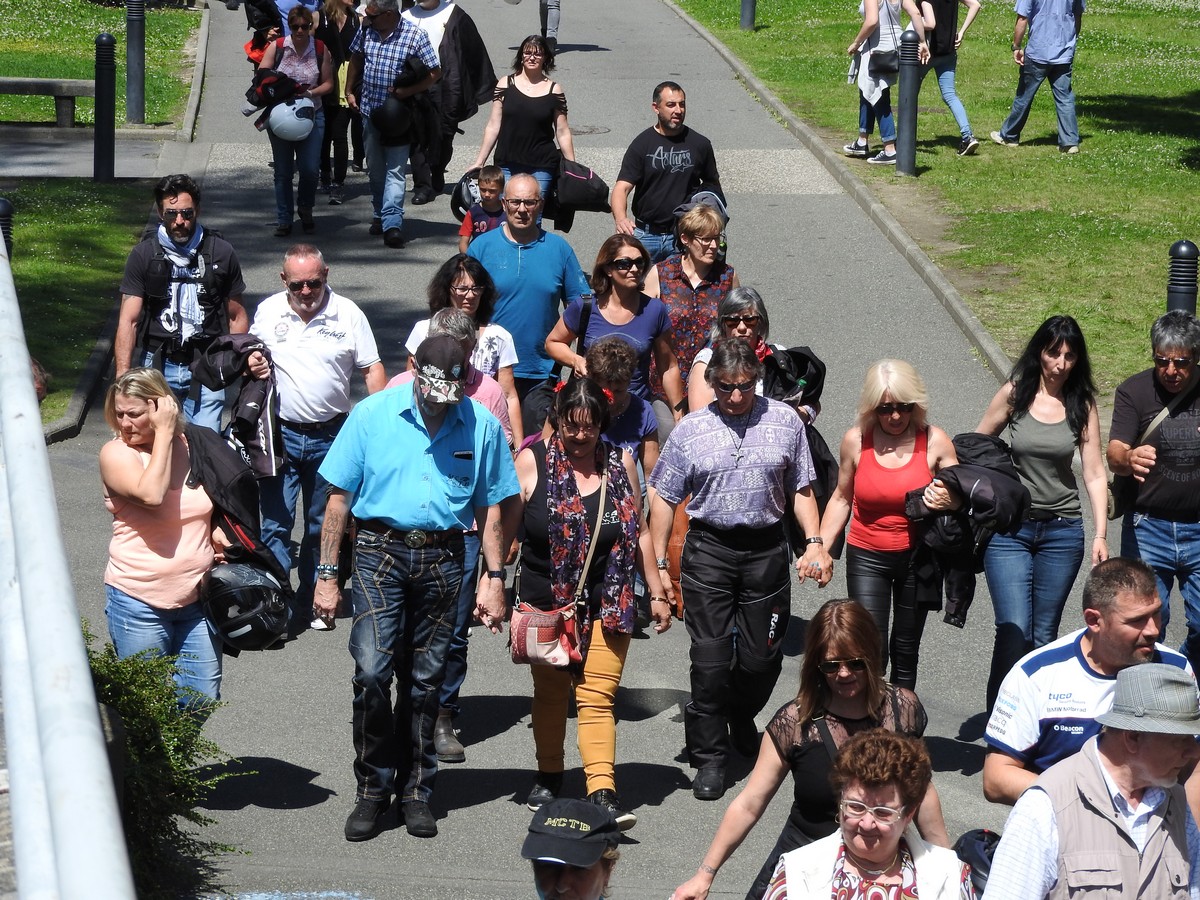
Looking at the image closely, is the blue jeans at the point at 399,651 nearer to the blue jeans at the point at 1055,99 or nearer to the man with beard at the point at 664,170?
the man with beard at the point at 664,170

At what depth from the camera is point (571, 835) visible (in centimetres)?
415

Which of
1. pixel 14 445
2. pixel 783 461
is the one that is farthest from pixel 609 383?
pixel 14 445

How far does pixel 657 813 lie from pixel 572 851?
3.12 meters

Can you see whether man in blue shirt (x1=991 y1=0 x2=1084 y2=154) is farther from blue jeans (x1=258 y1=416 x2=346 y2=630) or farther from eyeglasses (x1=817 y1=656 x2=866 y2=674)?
eyeglasses (x1=817 y1=656 x2=866 y2=674)

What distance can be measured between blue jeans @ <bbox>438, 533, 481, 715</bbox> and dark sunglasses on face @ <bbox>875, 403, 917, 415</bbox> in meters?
1.90

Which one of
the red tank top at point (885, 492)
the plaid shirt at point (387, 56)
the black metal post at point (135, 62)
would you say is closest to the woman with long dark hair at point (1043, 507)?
the red tank top at point (885, 492)

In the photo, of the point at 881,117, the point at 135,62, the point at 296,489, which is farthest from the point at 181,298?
the point at 881,117

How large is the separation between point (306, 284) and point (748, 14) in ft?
65.8

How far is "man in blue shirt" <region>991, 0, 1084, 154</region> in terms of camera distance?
60.1ft

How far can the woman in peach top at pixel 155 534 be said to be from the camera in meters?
6.47

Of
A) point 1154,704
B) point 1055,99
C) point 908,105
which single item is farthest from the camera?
point 1055,99

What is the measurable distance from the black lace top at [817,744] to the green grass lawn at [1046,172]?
7.78 metres

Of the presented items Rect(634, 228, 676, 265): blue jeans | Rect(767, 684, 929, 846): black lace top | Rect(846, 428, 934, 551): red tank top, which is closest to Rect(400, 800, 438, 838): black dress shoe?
Rect(767, 684, 929, 846): black lace top

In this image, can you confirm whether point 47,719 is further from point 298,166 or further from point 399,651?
point 298,166
